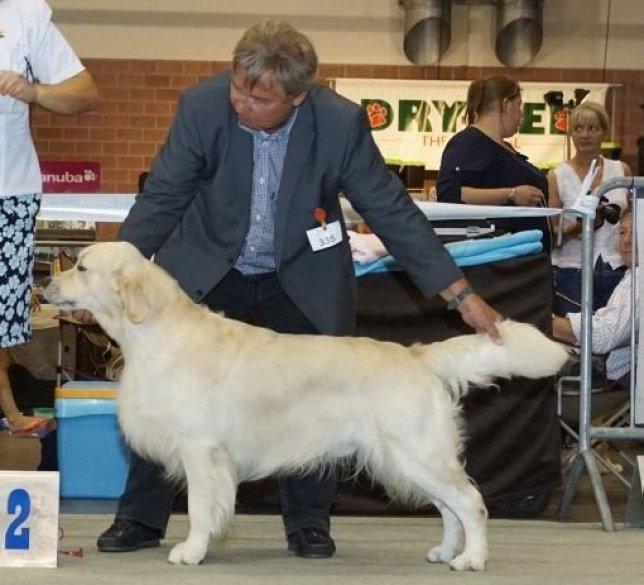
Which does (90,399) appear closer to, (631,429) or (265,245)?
(265,245)

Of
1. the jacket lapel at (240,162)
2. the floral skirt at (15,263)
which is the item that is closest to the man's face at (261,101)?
the jacket lapel at (240,162)

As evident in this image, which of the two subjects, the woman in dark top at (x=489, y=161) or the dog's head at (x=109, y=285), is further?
the woman in dark top at (x=489, y=161)

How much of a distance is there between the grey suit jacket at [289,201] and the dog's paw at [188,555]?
2.32ft

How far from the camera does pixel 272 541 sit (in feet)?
13.6

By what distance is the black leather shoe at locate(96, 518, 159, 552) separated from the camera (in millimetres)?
3732

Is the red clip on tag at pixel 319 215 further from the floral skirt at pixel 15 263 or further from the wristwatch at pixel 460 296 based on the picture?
the floral skirt at pixel 15 263

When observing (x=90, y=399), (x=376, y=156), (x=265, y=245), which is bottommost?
(x=90, y=399)

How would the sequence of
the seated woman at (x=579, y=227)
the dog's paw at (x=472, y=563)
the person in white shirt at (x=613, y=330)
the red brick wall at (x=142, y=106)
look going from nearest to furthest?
the dog's paw at (x=472, y=563) < the person in white shirt at (x=613, y=330) < the seated woman at (x=579, y=227) < the red brick wall at (x=142, y=106)

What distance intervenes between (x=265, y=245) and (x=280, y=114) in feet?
1.41

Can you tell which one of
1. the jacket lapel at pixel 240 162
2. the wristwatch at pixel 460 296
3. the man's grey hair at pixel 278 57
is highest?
the man's grey hair at pixel 278 57

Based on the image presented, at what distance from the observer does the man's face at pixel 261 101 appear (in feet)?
11.3

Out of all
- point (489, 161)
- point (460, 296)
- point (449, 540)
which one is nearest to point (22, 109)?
point (460, 296)

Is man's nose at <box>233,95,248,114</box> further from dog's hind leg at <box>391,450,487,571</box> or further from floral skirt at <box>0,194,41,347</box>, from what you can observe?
dog's hind leg at <box>391,450,487,571</box>

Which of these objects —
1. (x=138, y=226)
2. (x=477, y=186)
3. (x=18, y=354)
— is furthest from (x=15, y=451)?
(x=138, y=226)
